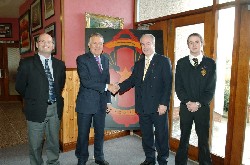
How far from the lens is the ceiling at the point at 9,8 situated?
650cm

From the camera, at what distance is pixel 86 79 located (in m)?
2.88

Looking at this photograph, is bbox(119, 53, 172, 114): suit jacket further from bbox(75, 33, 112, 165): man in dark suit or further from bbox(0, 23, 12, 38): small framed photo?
bbox(0, 23, 12, 38): small framed photo

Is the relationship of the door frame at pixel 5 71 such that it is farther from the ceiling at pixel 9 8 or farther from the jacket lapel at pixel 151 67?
the jacket lapel at pixel 151 67

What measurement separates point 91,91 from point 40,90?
1.97 feet

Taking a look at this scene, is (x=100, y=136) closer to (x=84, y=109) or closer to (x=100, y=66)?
(x=84, y=109)

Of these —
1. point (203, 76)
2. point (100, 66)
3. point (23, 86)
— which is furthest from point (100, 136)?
point (203, 76)

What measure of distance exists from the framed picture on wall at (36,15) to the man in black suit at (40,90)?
8.20 feet

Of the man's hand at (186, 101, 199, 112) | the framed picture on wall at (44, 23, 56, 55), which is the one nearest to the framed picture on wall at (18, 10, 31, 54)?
the framed picture on wall at (44, 23, 56, 55)

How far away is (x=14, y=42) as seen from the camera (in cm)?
904

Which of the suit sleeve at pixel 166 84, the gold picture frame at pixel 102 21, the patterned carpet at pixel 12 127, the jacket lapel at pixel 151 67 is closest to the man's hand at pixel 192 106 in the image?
the suit sleeve at pixel 166 84

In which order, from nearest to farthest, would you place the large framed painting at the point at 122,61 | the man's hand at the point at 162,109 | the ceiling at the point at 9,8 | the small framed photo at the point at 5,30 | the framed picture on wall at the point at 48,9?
the man's hand at the point at 162,109, the large framed painting at the point at 122,61, the framed picture on wall at the point at 48,9, the ceiling at the point at 9,8, the small framed photo at the point at 5,30

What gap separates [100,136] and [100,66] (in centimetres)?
93

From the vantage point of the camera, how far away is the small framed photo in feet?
29.3

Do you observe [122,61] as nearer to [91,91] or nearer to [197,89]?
[91,91]
